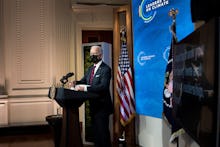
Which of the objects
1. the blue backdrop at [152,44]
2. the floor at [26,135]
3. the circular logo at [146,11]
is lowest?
the floor at [26,135]

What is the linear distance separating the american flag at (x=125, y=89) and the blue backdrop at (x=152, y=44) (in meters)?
0.10

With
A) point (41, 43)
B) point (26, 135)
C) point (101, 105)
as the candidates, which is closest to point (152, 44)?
point (101, 105)

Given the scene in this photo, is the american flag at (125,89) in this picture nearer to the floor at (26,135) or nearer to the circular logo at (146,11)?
the circular logo at (146,11)

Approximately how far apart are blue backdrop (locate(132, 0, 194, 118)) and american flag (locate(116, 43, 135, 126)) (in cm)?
10

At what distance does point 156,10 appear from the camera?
391 cm

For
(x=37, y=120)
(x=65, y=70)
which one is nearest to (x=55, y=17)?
(x=65, y=70)

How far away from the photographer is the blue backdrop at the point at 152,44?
352cm

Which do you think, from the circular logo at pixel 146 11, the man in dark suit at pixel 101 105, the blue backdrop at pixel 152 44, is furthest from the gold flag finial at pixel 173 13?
the man in dark suit at pixel 101 105

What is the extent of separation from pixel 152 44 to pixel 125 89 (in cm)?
93

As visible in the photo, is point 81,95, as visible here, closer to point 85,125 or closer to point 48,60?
point 85,125

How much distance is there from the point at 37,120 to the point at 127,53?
2549 millimetres

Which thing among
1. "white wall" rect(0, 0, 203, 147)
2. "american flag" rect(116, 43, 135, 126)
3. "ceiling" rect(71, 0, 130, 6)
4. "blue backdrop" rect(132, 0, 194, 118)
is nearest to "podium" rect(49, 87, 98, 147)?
"blue backdrop" rect(132, 0, 194, 118)

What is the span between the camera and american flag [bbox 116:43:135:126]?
4.60m

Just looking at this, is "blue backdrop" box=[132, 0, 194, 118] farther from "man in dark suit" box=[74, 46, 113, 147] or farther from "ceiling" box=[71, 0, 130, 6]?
"ceiling" box=[71, 0, 130, 6]
